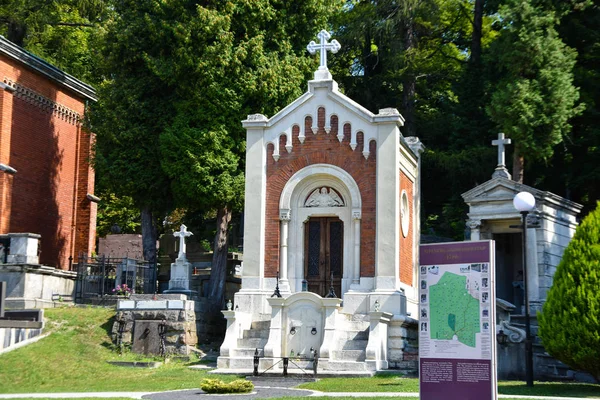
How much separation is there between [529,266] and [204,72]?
1269 cm

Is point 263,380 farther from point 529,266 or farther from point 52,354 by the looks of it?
point 529,266

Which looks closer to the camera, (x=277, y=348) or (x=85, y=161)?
(x=277, y=348)

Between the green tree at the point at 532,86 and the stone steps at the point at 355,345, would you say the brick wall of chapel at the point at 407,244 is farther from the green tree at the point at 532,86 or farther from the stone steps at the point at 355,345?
the green tree at the point at 532,86

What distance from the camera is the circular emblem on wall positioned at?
84.9ft

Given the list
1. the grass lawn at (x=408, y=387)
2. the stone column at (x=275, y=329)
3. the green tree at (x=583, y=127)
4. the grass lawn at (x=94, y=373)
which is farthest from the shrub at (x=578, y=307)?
the green tree at (x=583, y=127)

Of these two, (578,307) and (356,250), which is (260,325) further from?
(578,307)

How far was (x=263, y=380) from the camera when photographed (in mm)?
20375

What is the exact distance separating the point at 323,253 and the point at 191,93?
8624mm

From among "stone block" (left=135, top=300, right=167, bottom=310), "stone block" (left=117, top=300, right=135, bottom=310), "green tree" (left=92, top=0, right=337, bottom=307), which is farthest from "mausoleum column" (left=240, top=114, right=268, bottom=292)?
"green tree" (left=92, top=0, right=337, bottom=307)

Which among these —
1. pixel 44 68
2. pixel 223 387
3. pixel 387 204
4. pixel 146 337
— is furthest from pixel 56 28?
pixel 223 387

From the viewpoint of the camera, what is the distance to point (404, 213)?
26375mm

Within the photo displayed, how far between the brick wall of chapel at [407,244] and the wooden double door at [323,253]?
1767 mm

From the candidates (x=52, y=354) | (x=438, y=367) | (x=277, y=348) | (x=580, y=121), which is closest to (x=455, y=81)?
(x=580, y=121)

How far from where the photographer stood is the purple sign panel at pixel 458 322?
472 inches
